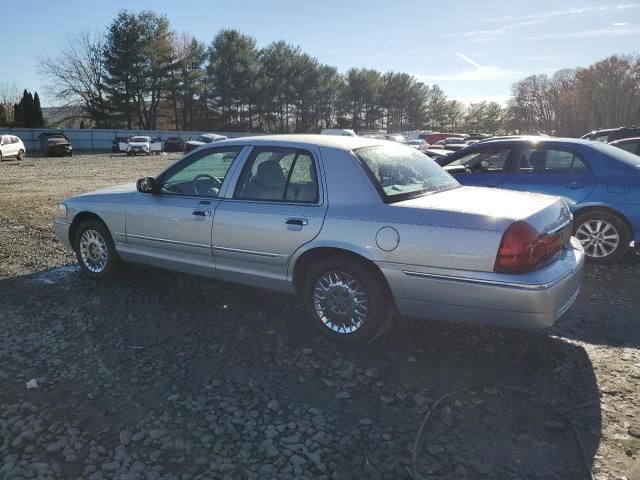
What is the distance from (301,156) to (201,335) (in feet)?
5.57

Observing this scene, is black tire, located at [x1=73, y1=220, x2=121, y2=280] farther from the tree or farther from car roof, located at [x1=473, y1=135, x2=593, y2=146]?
the tree

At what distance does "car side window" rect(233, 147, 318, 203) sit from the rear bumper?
98cm

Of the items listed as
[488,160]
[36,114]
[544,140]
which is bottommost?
[488,160]

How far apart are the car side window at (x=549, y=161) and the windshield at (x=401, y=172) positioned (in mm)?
2577

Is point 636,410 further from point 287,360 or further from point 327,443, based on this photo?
point 287,360

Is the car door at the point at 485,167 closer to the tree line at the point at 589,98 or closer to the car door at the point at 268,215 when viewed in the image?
the car door at the point at 268,215

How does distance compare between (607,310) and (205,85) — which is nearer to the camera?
(607,310)

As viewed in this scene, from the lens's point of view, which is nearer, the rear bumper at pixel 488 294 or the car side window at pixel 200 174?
the rear bumper at pixel 488 294

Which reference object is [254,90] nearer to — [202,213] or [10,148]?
[10,148]

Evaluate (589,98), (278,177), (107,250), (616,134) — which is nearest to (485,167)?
(278,177)

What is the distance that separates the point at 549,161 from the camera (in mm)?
6438

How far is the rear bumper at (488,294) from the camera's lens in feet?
10.5

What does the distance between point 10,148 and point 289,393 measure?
3009cm

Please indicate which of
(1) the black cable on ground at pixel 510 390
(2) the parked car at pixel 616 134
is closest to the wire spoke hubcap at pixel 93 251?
(1) the black cable on ground at pixel 510 390
